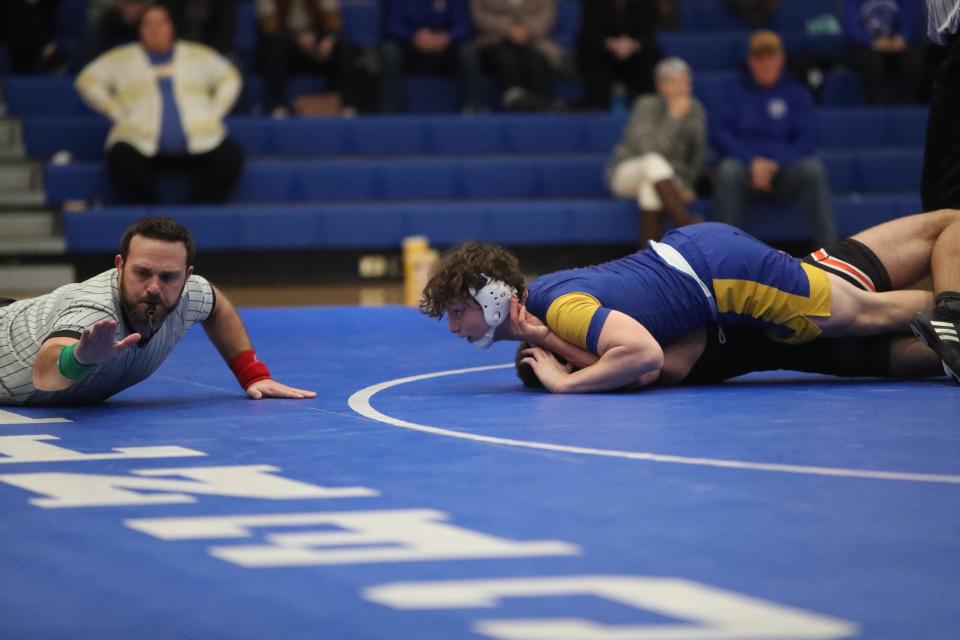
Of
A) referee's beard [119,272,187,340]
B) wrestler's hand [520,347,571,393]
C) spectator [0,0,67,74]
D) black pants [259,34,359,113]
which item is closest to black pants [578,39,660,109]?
black pants [259,34,359,113]

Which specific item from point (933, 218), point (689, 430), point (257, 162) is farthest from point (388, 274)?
point (689, 430)

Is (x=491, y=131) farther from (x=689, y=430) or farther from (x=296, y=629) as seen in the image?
(x=296, y=629)

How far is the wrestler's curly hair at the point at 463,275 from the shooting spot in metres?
4.76

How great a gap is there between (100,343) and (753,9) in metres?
8.96

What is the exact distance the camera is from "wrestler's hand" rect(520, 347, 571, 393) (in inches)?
194

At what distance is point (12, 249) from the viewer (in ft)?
34.4

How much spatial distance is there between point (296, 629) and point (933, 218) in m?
3.70

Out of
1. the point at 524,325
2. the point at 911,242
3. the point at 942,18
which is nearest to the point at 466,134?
the point at 942,18

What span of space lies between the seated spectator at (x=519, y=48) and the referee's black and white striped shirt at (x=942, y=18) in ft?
19.0

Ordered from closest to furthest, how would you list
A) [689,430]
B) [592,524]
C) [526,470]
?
[592,524] → [526,470] → [689,430]

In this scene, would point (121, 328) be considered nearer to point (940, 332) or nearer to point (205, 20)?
point (940, 332)

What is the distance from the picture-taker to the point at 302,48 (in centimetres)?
1138

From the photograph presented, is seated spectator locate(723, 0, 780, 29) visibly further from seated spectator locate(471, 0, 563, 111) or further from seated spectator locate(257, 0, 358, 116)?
seated spectator locate(257, 0, 358, 116)

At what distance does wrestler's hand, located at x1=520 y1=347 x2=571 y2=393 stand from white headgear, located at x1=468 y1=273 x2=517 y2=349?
0.24 meters
